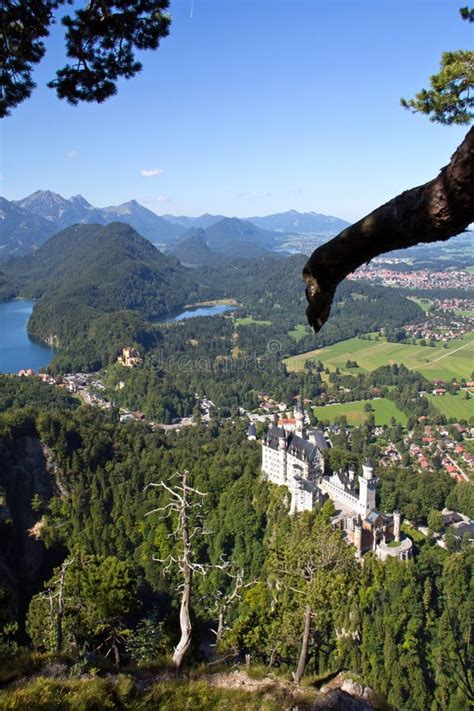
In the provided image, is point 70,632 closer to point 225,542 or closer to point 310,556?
point 310,556

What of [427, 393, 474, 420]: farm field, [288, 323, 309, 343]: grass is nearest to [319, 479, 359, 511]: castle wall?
[427, 393, 474, 420]: farm field

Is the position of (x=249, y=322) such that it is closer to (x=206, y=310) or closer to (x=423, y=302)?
(x=206, y=310)

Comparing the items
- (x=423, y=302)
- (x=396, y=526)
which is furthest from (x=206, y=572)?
(x=423, y=302)

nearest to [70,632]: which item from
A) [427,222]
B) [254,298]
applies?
[427,222]

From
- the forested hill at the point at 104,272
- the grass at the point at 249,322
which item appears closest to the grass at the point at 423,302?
the grass at the point at 249,322

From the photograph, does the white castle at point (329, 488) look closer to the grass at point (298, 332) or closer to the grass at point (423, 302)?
the grass at point (298, 332)

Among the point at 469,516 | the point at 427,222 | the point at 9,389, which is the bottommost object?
the point at 469,516
